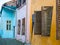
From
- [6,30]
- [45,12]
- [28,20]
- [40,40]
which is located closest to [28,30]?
[28,20]

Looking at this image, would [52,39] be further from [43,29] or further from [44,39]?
[43,29]

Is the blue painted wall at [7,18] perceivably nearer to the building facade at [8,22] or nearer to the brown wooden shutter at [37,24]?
the building facade at [8,22]

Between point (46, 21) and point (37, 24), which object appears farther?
point (37, 24)

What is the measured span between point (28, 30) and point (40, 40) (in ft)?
10.8

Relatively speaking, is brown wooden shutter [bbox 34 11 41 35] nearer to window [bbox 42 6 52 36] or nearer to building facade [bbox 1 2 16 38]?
window [bbox 42 6 52 36]

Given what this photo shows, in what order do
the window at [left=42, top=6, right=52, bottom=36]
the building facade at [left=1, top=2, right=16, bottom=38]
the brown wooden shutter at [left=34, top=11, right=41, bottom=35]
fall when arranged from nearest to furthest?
the window at [left=42, top=6, right=52, bottom=36] < the brown wooden shutter at [left=34, top=11, right=41, bottom=35] < the building facade at [left=1, top=2, right=16, bottom=38]

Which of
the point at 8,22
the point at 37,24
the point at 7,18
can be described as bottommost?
the point at 37,24

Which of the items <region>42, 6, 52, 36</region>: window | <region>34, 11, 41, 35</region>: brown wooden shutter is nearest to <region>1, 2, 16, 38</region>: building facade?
<region>34, 11, 41, 35</region>: brown wooden shutter

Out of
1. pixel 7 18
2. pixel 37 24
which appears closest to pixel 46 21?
pixel 37 24

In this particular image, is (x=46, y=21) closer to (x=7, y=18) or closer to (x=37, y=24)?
(x=37, y=24)

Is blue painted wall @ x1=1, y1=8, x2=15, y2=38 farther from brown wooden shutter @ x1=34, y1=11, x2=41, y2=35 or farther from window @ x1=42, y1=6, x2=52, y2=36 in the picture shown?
window @ x1=42, y1=6, x2=52, y2=36

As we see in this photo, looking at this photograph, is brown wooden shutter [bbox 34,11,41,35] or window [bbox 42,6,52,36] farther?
brown wooden shutter [bbox 34,11,41,35]

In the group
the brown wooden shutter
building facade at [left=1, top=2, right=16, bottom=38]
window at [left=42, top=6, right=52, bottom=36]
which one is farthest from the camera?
building facade at [left=1, top=2, right=16, bottom=38]

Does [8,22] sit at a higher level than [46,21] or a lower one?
higher
